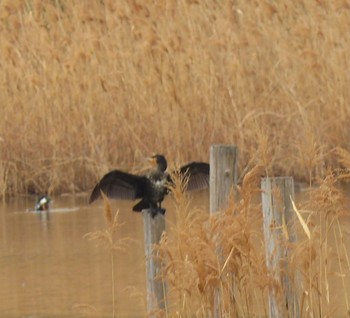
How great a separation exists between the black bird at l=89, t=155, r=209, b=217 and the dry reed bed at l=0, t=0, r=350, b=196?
486cm

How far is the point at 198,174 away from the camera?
6.68 metres

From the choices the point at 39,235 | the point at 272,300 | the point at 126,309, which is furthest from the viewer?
the point at 39,235

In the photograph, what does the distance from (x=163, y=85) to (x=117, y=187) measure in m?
5.57

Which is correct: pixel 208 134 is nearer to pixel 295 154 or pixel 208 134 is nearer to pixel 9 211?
pixel 295 154

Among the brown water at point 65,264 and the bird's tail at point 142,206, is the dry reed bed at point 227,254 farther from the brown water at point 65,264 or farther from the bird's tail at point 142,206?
the bird's tail at point 142,206

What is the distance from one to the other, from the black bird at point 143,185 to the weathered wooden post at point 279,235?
1.09 m

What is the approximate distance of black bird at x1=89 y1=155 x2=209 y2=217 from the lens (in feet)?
21.7

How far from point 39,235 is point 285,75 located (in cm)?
286

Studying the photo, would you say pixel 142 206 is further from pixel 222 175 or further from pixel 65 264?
pixel 65 264

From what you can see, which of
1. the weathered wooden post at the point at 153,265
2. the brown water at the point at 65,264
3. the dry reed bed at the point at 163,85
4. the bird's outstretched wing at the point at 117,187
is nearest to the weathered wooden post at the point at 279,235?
the weathered wooden post at the point at 153,265

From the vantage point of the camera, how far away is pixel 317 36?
40.4ft

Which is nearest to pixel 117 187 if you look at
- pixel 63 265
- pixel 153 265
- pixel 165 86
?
pixel 153 265

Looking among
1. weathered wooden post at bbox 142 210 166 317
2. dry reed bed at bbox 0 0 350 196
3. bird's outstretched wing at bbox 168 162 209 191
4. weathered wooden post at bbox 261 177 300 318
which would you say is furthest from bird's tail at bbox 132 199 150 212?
dry reed bed at bbox 0 0 350 196

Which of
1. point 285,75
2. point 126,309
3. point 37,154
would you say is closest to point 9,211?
point 37,154
